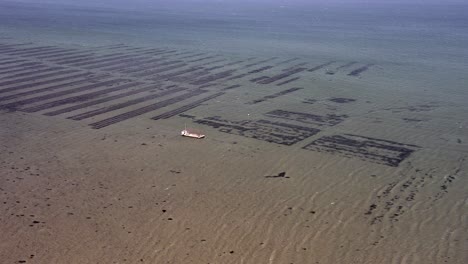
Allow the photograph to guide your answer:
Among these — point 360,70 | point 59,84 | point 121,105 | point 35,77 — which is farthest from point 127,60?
point 360,70

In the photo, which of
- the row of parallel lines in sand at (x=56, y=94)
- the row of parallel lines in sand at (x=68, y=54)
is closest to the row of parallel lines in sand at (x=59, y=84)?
the row of parallel lines in sand at (x=56, y=94)

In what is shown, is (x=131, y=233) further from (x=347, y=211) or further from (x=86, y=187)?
(x=347, y=211)

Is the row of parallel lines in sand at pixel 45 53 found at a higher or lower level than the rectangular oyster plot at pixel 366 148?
lower

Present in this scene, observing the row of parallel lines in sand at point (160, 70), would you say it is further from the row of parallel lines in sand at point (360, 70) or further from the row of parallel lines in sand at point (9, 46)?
the row of parallel lines in sand at point (9, 46)

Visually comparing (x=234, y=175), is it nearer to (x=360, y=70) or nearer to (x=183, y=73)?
(x=183, y=73)

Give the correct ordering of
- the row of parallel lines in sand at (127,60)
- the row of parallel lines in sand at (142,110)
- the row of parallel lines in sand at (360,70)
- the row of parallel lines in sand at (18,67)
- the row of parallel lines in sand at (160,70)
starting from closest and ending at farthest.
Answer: the row of parallel lines in sand at (142,110), the row of parallel lines in sand at (160,70), the row of parallel lines in sand at (18,67), the row of parallel lines in sand at (360,70), the row of parallel lines in sand at (127,60)
